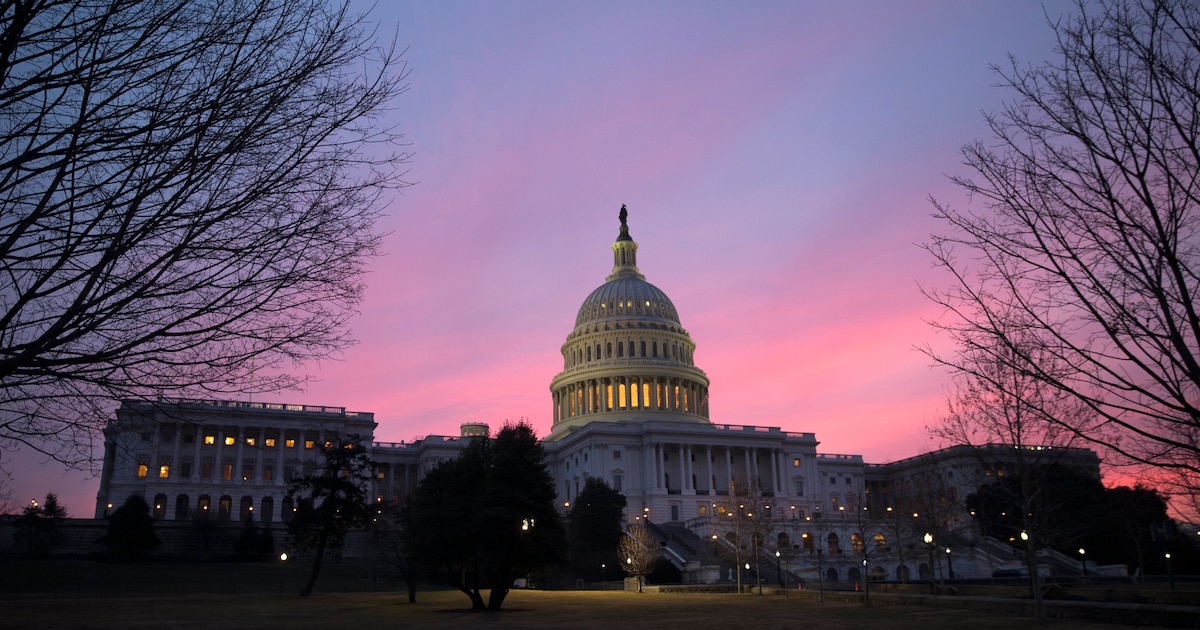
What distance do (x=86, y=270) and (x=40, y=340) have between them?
0.89m

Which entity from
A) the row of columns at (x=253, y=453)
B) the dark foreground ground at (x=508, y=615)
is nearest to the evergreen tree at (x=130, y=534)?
the row of columns at (x=253, y=453)

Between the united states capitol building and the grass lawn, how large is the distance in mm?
22497

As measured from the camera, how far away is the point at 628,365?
140250mm

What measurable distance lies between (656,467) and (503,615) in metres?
81.5

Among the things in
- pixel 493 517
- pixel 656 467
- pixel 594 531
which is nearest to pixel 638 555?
pixel 594 531

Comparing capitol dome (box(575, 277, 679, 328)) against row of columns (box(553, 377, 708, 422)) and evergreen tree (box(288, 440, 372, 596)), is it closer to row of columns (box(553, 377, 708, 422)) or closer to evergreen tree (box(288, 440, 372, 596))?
row of columns (box(553, 377, 708, 422))

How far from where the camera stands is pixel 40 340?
9250 millimetres

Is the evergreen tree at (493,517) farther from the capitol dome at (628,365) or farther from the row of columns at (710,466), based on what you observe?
the capitol dome at (628,365)

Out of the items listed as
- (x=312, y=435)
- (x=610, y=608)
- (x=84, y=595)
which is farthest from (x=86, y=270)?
(x=312, y=435)

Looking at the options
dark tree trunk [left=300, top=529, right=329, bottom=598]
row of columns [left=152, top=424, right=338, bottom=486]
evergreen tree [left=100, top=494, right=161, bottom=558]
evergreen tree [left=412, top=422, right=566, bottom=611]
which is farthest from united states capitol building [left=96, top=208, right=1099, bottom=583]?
evergreen tree [left=412, top=422, right=566, bottom=611]

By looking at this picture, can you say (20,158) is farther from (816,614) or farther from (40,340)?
(816,614)

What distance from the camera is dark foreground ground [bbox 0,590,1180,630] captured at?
3105 cm

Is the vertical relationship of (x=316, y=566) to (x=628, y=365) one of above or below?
below

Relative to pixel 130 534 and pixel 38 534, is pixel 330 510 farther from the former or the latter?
pixel 38 534
